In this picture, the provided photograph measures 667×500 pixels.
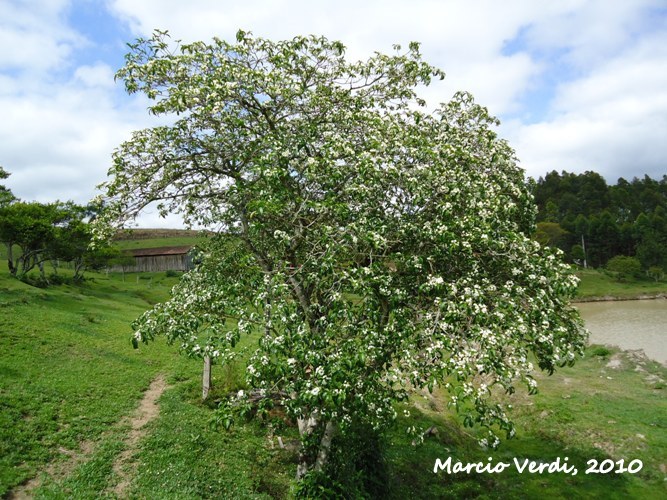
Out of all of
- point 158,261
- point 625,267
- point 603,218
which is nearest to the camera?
point 158,261

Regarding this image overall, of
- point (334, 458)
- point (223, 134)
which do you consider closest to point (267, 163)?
point (223, 134)

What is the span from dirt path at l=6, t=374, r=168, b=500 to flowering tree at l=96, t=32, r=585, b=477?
4.51 metres

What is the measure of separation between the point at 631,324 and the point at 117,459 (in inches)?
2437

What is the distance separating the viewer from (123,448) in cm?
1441

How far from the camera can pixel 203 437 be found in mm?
15789

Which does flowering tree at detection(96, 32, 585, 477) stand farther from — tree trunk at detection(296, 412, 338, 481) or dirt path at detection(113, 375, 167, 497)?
dirt path at detection(113, 375, 167, 497)

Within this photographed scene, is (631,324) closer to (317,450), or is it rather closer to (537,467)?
(537,467)

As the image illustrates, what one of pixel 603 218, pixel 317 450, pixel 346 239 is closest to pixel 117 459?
pixel 317 450

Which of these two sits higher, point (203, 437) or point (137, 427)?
point (137, 427)

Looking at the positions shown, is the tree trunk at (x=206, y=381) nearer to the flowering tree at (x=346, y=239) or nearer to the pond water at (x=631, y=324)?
the flowering tree at (x=346, y=239)

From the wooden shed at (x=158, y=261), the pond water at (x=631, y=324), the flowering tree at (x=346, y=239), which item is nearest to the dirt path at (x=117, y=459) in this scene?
the flowering tree at (x=346, y=239)

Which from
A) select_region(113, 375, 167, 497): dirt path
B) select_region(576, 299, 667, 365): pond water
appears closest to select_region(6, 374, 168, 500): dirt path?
select_region(113, 375, 167, 497): dirt path

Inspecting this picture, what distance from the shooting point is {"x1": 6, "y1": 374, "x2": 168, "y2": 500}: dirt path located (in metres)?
11.6

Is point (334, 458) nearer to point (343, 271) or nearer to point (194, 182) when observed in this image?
point (343, 271)
